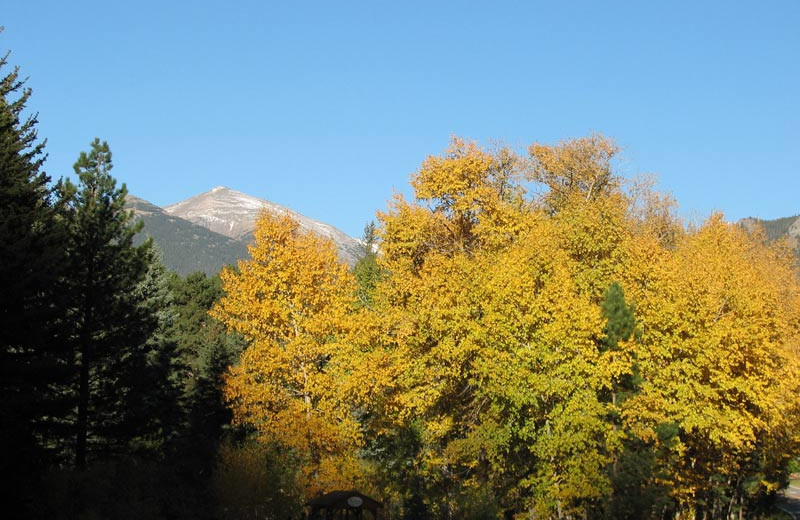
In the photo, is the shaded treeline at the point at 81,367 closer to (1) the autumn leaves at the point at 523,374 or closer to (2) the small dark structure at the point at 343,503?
(1) the autumn leaves at the point at 523,374

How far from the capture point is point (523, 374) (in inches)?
900

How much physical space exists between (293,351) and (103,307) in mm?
10857

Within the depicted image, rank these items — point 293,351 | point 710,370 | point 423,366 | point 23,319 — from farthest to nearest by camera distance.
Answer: point 423,366 → point 710,370 → point 293,351 → point 23,319

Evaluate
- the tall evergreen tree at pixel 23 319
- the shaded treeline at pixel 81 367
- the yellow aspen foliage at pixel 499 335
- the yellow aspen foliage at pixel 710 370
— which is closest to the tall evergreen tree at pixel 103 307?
the shaded treeline at pixel 81 367

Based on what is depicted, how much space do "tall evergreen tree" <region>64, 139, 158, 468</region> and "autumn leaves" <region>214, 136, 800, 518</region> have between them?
7.42 meters

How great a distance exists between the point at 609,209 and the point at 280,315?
18.3 metres

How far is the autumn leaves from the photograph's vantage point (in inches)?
932

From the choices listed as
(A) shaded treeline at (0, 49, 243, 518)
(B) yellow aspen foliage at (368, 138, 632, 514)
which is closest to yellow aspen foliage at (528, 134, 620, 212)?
(B) yellow aspen foliage at (368, 138, 632, 514)

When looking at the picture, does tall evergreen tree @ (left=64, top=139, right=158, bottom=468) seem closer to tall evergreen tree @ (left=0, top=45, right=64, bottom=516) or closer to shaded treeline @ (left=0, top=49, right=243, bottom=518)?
shaded treeline @ (left=0, top=49, right=243, bottom=518)

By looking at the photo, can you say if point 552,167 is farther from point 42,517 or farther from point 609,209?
point 42,517

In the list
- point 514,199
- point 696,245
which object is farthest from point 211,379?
point 696,245

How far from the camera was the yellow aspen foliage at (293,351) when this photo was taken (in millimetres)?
24078

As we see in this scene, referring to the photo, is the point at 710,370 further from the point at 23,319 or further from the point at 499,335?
the point at 23,319

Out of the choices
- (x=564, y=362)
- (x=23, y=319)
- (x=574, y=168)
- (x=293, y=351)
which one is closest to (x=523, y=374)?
(x=564, y=362)
